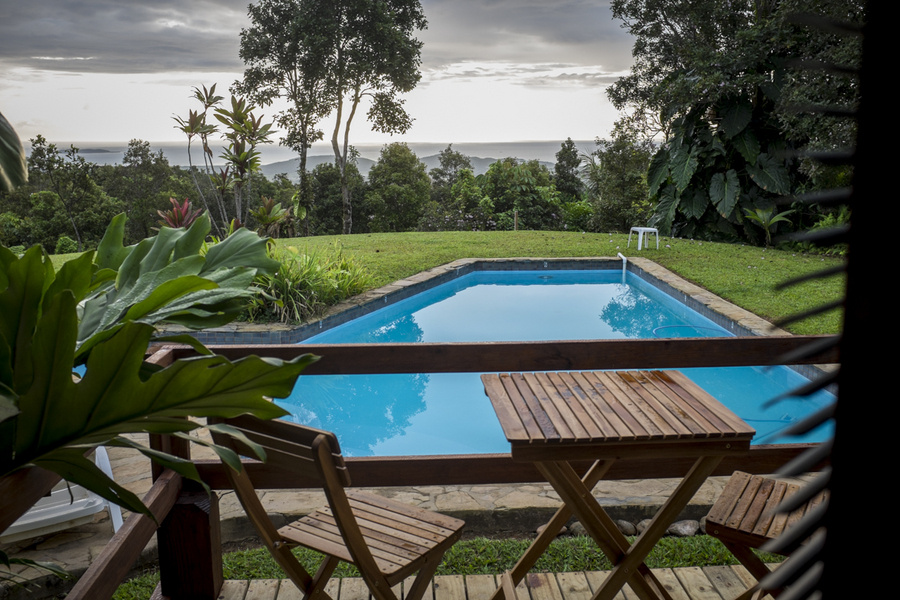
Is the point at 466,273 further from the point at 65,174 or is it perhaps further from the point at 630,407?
the point at 65,174

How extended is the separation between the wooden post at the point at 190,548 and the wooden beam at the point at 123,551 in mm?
75

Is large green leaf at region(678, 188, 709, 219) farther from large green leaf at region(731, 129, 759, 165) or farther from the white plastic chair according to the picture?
the white plastic chair

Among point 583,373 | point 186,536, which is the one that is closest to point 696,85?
point 583,373

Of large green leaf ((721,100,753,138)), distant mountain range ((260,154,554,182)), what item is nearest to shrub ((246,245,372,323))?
large green leaf ((721,100,753,138))

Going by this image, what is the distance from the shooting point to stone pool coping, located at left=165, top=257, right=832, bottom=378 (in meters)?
6.25

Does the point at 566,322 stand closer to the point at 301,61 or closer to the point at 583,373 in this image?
the point at 583,373

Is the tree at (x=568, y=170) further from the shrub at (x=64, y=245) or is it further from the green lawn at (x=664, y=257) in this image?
the shrub at (x=64, y=245)

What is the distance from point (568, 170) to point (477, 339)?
1271 cm

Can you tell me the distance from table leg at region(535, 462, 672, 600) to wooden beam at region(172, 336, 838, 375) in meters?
0.44

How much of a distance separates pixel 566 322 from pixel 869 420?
325 inches

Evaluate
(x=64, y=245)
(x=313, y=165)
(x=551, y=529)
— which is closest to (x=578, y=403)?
(x=551, y=529)

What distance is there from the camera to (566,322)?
832 centimetres

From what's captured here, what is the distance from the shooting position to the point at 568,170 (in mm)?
19438

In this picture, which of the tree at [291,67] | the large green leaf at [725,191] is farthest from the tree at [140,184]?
the large green leaf at [725,191]
